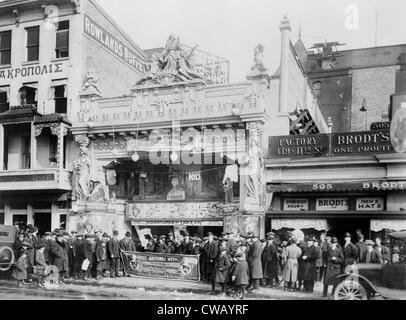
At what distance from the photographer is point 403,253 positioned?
9953mm

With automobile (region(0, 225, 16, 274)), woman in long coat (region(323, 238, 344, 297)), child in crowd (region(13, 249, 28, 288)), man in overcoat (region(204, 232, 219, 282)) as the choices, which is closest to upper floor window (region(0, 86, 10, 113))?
automobile (region(0, 225, 16, 274))

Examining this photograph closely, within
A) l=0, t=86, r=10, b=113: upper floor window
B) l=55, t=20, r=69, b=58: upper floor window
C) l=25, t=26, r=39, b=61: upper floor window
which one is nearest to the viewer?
l=55, t=20, r=69, b=58: upper floor window

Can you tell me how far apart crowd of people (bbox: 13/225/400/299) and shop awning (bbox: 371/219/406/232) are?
91 cm

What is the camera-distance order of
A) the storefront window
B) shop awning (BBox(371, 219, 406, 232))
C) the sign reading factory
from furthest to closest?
the sign reading factory
the storefront window
shop awning (BBox(371, 219, 406, 232))

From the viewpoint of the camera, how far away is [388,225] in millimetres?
15297

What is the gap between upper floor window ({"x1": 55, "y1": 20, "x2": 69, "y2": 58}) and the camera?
835 inches

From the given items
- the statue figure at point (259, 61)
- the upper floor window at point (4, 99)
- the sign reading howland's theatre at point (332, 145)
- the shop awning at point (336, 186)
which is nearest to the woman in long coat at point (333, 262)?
the shop awning at point (336, 186)

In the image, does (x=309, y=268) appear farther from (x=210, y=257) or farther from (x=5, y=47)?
(x=5, y=47)

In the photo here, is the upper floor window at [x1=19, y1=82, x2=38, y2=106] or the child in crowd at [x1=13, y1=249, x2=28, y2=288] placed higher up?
the upper floor window at [x1=19, y1=82, x2=38, y2=106]

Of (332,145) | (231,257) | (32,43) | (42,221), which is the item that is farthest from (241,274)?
(32,43)

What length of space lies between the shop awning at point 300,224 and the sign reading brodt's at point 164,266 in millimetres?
3849

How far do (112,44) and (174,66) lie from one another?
5264 mm

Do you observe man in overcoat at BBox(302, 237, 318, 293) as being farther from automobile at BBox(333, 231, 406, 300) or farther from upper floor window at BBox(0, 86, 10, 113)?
upper floor window at BBox(0, 86, 10, 113)
